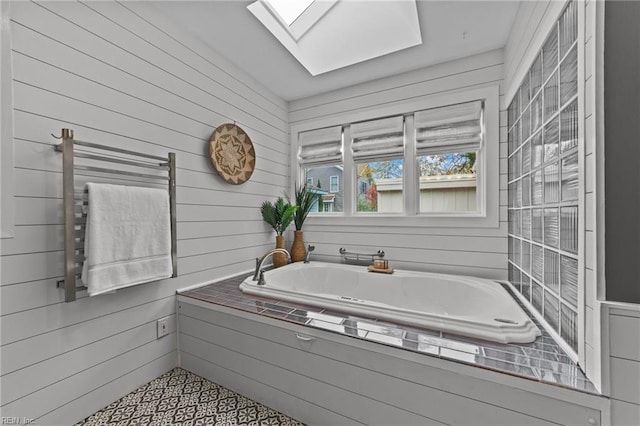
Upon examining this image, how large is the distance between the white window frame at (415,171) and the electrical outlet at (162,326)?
64.9 inches

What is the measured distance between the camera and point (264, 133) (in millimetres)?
2785

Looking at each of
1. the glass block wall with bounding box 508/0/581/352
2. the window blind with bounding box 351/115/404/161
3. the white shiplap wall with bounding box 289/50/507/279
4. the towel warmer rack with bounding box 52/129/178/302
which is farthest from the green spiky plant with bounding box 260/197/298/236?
the glass block wall with bounding box 508/0/581/352

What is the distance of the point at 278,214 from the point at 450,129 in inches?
70.8

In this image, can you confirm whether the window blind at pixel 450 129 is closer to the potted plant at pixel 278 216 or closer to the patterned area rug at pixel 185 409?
the potted plant at pixel 278 216

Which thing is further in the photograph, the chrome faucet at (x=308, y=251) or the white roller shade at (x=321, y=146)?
the white roller shade at (x=321, y=146)

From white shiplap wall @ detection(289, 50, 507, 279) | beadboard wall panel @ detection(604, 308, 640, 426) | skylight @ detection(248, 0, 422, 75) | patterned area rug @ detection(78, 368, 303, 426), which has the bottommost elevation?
patterned area rug @ detection(78, 368, 303, 426)

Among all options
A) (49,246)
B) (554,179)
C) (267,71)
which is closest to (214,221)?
(49,246)

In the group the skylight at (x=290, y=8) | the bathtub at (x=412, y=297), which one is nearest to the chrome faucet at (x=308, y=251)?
the bathtub at (x=412, y=297)

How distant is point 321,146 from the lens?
298 cm

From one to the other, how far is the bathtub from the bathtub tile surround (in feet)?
0.13

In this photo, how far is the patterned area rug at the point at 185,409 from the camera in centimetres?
142

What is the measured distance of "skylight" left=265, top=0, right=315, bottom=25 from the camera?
1974 millimetres

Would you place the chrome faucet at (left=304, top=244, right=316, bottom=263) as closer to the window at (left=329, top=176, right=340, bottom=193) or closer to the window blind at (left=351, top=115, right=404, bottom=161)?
the window at (left=329, top=176, right=340, bottom=193)

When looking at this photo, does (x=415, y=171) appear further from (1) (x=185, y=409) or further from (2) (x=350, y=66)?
(1) (x=185, y=409)
